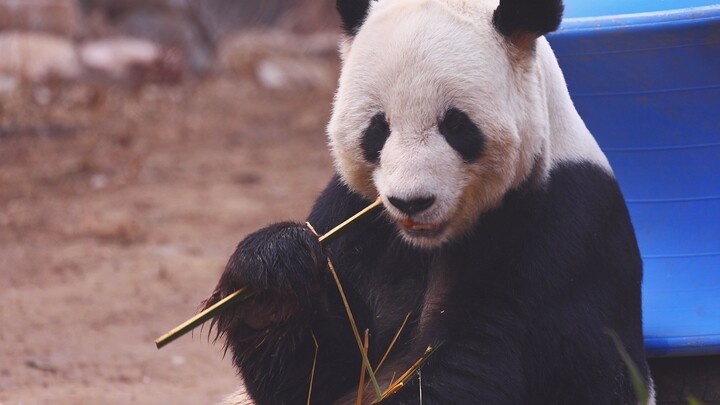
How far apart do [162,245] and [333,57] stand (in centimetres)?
629

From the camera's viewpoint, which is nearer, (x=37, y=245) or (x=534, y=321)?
(x=534, y=321)

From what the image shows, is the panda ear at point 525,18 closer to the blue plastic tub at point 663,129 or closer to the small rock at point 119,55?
the blue plastic tub at point 663,129

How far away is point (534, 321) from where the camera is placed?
275 centimetres

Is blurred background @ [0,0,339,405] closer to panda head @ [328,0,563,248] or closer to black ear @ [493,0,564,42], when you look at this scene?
panda head @ [328,0,563,248]

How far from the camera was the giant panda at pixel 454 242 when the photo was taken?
2611 mm

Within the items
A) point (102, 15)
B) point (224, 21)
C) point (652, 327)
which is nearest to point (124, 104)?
point (102, 15)

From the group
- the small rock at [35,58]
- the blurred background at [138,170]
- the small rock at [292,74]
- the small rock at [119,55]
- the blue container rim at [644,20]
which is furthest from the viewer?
the small rock at [292,74]

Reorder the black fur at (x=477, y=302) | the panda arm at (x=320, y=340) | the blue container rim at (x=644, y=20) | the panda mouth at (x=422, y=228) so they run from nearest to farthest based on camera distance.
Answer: the panda mouth at (x=422, y=228) < the black fur at (x=477, y=302) < the panda arm at (x=320, y=340) < the blue container rim at (x=644, y=20)

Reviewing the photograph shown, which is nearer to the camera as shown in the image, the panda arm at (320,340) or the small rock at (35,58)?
the panda arm at (320,340)

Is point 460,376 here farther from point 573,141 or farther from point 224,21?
point 224,21

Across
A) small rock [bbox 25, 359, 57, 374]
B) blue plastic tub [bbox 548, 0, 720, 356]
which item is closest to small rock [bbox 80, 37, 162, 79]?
small rock [bbox 25, 359, 57, 374]

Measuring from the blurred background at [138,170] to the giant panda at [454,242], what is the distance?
1230 millimetres

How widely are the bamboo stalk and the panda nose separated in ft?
0.84

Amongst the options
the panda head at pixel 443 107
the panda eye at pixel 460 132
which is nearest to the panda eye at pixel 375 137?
the panda head at pixel 443 107
